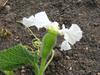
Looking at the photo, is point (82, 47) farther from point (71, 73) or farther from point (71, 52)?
point (71, 73)

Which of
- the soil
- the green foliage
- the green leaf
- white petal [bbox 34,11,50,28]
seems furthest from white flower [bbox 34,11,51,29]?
the soil

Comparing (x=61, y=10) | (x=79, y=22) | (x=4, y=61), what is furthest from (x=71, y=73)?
(x=61, y=10)

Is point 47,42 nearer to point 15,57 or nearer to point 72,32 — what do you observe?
point 72,32

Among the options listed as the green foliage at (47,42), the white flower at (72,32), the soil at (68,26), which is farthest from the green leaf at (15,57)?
the white flower at (72,32)

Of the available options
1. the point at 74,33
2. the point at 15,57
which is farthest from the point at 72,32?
the point at 15,57

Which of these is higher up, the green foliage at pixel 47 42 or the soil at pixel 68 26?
the green foliage at pixel 47 42

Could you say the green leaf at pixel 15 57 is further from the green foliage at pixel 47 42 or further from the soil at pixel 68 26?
the soil at pixel 68 26

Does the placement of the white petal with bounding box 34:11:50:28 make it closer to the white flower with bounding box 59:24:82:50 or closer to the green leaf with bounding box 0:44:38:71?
the white flower with bounding box 59:24:82:50
